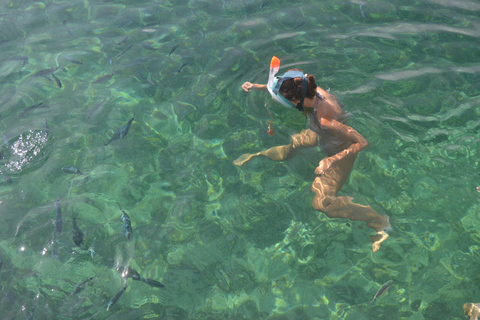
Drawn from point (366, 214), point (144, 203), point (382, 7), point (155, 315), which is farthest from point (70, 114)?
point (382, 7)

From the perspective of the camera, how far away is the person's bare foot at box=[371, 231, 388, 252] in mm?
4920

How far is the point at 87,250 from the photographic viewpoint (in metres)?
5.11

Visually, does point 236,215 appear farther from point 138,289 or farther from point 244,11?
point 244,11

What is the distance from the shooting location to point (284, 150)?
19.4 feet

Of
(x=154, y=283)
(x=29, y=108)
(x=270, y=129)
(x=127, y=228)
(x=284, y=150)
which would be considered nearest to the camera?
(x=154, y=283)

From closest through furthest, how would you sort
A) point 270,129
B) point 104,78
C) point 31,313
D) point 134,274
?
point 31,313 < point 134,274 < point 270,129 < point 104,78

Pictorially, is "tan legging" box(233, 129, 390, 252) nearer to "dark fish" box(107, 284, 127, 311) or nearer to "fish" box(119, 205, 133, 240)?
"fish" box(119, 205, 133, 240)

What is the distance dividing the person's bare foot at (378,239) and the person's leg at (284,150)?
1540mm

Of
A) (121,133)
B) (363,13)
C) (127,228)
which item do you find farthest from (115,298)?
(363,13)

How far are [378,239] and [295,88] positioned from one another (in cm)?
218

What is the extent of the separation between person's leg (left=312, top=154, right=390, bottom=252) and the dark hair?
1031 mm

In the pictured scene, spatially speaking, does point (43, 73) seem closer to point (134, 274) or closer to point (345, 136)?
point (134, 274)

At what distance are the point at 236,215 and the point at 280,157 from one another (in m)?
1.17

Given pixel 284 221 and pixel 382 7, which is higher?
pixel 382 7
